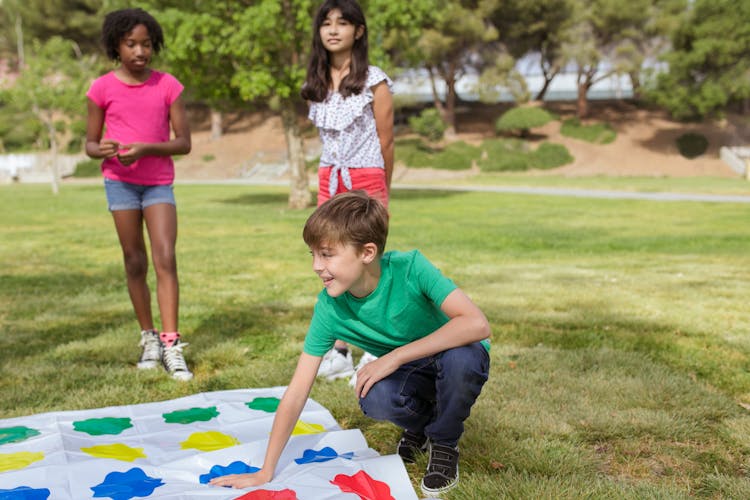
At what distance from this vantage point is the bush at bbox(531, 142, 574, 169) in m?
34.2

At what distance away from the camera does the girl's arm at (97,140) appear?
3710mm

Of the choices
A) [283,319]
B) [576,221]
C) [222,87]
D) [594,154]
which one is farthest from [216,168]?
[283,319]

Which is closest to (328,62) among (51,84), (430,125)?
(51,84)

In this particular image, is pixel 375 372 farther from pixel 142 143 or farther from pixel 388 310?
pixel 142 143

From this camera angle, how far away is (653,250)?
30.4 ft

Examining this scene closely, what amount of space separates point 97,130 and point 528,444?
2956 mm

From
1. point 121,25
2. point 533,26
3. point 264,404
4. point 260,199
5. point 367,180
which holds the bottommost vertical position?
point 260,199

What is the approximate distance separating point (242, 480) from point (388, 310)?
81 centimetres

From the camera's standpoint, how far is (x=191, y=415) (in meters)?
3.38

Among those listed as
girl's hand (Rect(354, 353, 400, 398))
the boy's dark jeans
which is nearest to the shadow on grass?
the boy's dark jeans

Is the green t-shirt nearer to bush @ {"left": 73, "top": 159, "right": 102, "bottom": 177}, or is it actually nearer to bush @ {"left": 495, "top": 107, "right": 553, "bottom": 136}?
bush @ {"left": 495, "top": 107, "right": 553, "bottom": 136}

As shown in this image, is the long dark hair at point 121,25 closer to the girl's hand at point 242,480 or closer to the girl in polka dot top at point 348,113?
the girl in polka dot top at point 348,113

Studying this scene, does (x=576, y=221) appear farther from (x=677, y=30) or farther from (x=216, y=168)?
(x=216, y=168)

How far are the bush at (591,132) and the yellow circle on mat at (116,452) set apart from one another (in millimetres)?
36720
